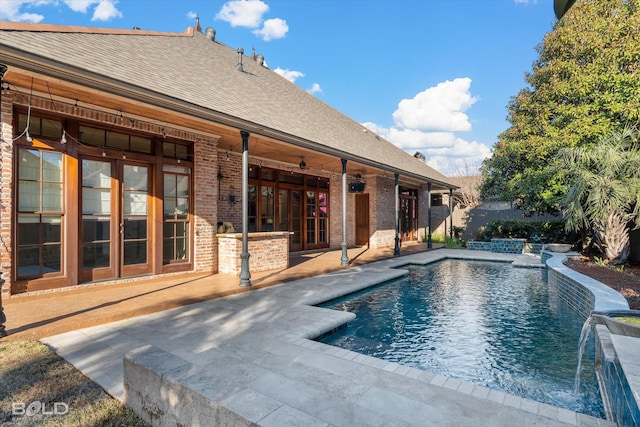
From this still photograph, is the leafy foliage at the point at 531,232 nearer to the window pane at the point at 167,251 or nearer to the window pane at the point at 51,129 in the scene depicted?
the window pane at the point at 167,251

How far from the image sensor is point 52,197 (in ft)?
17.6

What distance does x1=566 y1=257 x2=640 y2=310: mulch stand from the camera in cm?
512

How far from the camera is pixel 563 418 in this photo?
217 centimetres

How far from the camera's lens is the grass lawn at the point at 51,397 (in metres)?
2.36

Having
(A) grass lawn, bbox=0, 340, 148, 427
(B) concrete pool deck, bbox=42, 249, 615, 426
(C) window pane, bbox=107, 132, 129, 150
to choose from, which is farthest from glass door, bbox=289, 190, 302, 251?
(A) grass lawn, bbox=0, 340, 148, 427

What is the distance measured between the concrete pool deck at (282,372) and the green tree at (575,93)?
32.5 feet

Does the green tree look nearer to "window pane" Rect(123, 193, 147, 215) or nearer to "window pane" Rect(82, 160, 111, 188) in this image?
"window pane" Rect(123, 193, 147, 215)

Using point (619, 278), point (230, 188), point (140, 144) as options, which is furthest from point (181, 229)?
point (619, 278)

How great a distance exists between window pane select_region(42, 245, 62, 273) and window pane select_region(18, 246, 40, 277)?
8cm

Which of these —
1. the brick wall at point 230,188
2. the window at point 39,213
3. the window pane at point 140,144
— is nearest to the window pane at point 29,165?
the window at point 39,213

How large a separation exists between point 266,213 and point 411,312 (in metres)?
6.18

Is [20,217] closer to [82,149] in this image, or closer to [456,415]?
[82,149]

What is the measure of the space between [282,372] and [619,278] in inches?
278

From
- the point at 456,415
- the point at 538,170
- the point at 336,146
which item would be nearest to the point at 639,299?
the point at 456,415
